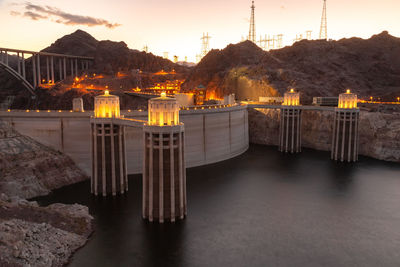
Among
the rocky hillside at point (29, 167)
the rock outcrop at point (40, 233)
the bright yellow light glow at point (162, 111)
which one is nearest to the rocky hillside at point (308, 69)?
the rocky hillside at point (29, 167)

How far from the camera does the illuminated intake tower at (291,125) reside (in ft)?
242

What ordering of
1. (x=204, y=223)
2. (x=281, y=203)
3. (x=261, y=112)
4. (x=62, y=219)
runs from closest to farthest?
(x=62, y=219) → (x=204, y=223) → (x=281, y=203) → (x=261, y=112)

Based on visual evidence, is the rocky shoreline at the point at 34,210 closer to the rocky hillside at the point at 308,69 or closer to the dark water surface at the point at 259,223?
the dark water surface at the point at 259,223

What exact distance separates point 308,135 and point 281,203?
130 ft

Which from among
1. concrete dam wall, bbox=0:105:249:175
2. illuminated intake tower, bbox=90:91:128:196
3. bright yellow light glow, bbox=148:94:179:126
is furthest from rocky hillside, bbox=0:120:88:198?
bright yellow light glow, bbox=148:94:179:126

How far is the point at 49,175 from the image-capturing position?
46.8 meters

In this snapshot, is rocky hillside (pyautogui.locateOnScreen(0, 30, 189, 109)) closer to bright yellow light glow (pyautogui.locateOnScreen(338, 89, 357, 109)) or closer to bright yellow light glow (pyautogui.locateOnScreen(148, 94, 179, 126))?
bright yellow light glow (pyautogui.locateOnScreen(338, 89, 357, 109))

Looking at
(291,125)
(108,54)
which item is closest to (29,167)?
(291,125)

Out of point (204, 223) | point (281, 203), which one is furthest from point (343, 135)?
point (204, 223)

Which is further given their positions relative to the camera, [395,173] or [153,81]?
[153,81]

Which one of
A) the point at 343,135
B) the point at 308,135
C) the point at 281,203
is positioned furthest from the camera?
the point at 308,135

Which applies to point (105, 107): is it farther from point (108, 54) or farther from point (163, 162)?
point (108, 54)

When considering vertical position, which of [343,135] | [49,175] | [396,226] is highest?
[343,135]

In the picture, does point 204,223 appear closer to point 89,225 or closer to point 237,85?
point 89,225
